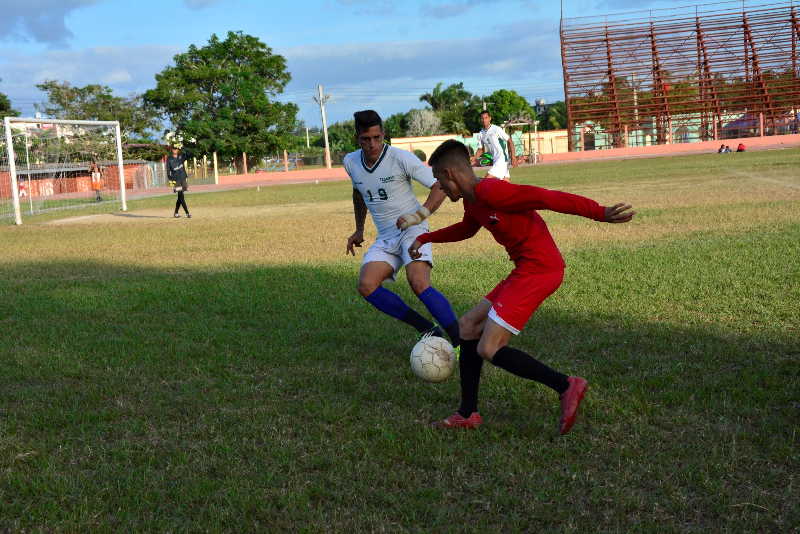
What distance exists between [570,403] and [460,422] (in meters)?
0.59

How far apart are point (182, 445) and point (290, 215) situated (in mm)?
16144

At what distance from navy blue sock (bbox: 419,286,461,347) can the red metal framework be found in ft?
178

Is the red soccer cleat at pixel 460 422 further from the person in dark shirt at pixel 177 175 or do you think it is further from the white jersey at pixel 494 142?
the person in dark shirt at pixel 177 175

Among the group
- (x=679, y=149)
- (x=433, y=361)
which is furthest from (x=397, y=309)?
(x=679, y=149)

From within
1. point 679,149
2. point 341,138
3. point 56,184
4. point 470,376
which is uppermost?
point 341,138

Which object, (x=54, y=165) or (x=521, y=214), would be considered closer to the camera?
(x=521, y=214)

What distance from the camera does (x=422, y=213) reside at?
4883 millimetres

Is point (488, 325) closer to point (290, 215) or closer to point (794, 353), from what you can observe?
point (794, 353)

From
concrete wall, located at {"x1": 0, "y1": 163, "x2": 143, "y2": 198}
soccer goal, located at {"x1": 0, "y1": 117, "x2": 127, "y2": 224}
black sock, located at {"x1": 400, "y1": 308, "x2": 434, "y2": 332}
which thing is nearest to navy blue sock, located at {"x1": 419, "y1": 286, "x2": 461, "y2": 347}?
black sock, located at {"x1": 400, "y1": 308, "x2": 434, "y2": 332}

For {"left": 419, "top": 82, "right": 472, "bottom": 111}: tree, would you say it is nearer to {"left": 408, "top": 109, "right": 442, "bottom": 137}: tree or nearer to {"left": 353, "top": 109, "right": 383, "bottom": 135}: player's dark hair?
{"left": 408, "top": 109, "right": 442, "bottom": 137}: tree

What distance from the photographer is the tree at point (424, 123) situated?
87375 mm

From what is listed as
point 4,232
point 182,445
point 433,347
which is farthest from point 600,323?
point 4,232

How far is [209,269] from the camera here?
420 inches

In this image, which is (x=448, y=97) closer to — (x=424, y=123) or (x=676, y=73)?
(x=424, y=123)
